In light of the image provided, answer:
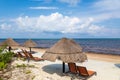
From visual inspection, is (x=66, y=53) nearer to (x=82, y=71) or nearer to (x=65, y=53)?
(x=65, y=53)

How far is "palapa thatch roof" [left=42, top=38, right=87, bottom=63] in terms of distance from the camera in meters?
9.97

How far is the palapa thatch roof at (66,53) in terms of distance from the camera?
32.7 feet

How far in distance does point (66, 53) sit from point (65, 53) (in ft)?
0.19

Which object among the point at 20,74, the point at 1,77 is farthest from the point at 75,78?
the point at 1,77

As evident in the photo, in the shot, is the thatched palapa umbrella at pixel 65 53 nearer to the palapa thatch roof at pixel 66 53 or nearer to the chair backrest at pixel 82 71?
the palapa thatch roof at pixel 66 53

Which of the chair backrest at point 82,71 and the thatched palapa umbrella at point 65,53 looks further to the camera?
the thatched palapa umbrella at point 65,53

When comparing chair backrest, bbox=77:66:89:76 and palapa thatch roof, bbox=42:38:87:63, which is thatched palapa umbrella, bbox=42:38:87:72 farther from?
chair backrest, bbox=77:66:89:76

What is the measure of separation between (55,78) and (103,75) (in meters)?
2.84

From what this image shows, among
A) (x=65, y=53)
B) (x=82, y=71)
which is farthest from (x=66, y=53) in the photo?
(x=82, y=71)

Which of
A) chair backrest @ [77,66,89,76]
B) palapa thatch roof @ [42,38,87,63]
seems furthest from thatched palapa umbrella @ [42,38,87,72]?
chair backrest @ [77,66,89,76]

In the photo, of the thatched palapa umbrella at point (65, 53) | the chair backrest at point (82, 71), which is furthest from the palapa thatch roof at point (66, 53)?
the chair backrest at point (82, 71)

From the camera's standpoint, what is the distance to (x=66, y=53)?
10156 mm

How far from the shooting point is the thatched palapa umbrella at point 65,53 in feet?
32.7

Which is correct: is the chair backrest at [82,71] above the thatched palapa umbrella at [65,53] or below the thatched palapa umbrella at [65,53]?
below
